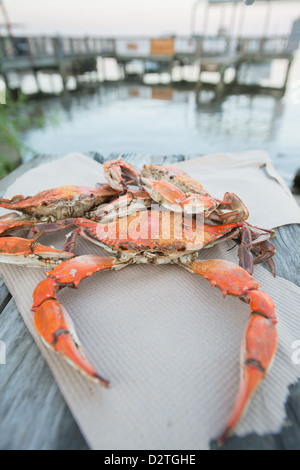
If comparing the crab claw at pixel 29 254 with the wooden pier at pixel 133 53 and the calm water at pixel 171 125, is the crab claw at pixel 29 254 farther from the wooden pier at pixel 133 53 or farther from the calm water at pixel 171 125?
the wooden pier at pixel 133 53

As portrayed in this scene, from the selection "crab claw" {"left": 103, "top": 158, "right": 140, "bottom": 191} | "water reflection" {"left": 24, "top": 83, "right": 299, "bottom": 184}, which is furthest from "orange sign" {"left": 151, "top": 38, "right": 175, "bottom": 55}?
"crab claw" {"left": 103, "top": 158, "right": 140, "bottom": 191}

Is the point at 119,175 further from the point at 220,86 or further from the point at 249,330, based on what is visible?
the point at 220,86

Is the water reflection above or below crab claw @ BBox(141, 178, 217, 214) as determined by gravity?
below

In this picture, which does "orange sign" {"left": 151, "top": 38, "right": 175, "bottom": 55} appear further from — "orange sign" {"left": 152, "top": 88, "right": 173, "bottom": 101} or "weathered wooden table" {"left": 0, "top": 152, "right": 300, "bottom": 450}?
"weathered wooden table" {"left": 0, "top": 152, "right": 300, "bottom": 450}

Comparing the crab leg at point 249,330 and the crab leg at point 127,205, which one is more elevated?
the crab leg at point 127,205

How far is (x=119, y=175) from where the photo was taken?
1757 mm

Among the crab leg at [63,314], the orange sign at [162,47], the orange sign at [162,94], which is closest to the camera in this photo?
the crab leg at [63,314]

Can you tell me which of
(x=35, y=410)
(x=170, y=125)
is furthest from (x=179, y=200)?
(x=170, y=125)

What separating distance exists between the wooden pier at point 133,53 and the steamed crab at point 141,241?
21.7ft

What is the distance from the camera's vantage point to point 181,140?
579 cm

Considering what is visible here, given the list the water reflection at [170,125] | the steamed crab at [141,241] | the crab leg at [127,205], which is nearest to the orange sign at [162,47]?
the water reflection at [170,125]

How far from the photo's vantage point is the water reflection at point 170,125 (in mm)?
5375

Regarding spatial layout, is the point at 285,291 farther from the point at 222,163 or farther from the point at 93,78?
the point at 93,78

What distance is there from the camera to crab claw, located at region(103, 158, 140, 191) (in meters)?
1.77
